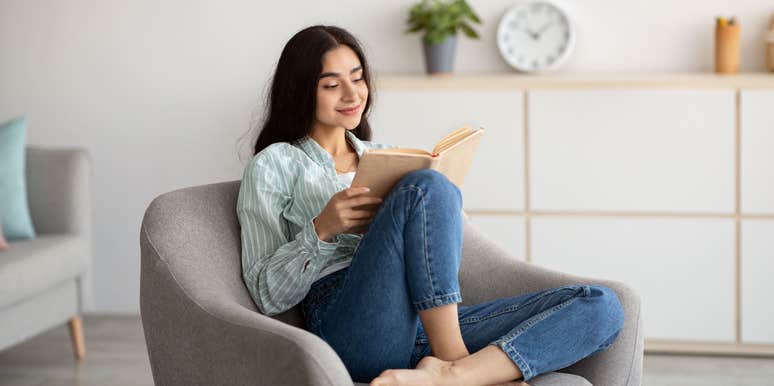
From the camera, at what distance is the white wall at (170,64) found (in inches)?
160

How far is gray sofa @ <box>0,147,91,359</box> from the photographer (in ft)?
12.0

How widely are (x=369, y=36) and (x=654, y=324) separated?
1568mm

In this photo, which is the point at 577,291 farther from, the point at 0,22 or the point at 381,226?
the point at 0,22

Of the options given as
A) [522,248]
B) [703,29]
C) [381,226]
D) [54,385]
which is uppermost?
[703,29]

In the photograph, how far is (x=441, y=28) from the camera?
397cm

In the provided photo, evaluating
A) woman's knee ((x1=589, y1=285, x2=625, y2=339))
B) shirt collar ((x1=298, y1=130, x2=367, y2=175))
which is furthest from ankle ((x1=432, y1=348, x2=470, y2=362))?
shirt collar ((x1=298, y1=130, x2=367, y2=175))

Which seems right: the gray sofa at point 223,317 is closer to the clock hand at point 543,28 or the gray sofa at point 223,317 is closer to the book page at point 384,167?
the book page at point 384,167

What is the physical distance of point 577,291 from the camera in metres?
2.25

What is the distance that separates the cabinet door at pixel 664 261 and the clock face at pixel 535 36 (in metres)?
0.64

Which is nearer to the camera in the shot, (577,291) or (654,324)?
(577,291)

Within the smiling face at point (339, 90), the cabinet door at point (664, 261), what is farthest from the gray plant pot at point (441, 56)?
the smiling face at point (339, 90)

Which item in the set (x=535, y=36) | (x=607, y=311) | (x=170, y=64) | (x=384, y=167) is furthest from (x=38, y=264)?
(x=607, y=311)

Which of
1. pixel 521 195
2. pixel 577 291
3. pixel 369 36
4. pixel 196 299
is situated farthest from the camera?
pixel 369 36

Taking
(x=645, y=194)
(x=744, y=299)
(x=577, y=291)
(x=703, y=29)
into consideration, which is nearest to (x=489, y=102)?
(x=645, y=194)
